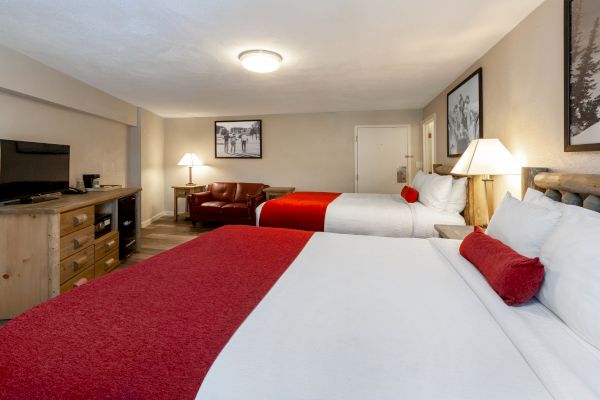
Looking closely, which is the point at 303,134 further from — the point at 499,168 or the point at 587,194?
the point at 587,194

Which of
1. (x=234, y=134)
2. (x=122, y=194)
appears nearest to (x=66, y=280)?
(x=122, y=194)

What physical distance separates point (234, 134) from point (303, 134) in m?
1.39

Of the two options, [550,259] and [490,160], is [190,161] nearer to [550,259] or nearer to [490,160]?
[490,160]

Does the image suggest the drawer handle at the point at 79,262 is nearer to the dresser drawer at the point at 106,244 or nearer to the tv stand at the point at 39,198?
the dresser drawer at the point at 106,244

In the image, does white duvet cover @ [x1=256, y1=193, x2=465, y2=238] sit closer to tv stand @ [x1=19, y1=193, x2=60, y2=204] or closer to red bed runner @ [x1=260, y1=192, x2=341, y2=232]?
red bed runner @ [x1=260, y1=192, x2=341, y2=232]

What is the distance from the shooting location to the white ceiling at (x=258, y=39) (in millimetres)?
1966

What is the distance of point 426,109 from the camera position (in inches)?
195

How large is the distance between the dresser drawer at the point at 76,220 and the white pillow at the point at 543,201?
3206mm

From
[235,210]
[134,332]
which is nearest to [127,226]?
[235,210]

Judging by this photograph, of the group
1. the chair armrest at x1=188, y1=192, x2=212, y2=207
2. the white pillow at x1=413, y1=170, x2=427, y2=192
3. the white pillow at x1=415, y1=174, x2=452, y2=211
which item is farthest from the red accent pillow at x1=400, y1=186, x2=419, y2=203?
the chair armrest at x1=188, y1=192, x2=212, y2=207

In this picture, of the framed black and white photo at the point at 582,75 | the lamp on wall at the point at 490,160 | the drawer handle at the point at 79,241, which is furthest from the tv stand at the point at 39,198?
the framed black and white photo at the point at 582,75

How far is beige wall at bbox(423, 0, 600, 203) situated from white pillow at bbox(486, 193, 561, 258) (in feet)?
1.68

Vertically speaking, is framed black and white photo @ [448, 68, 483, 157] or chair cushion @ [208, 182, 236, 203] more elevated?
framed black and white photo @ [448, 68, 483, 157]

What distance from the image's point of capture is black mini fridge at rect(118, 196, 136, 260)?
344 centimetres
